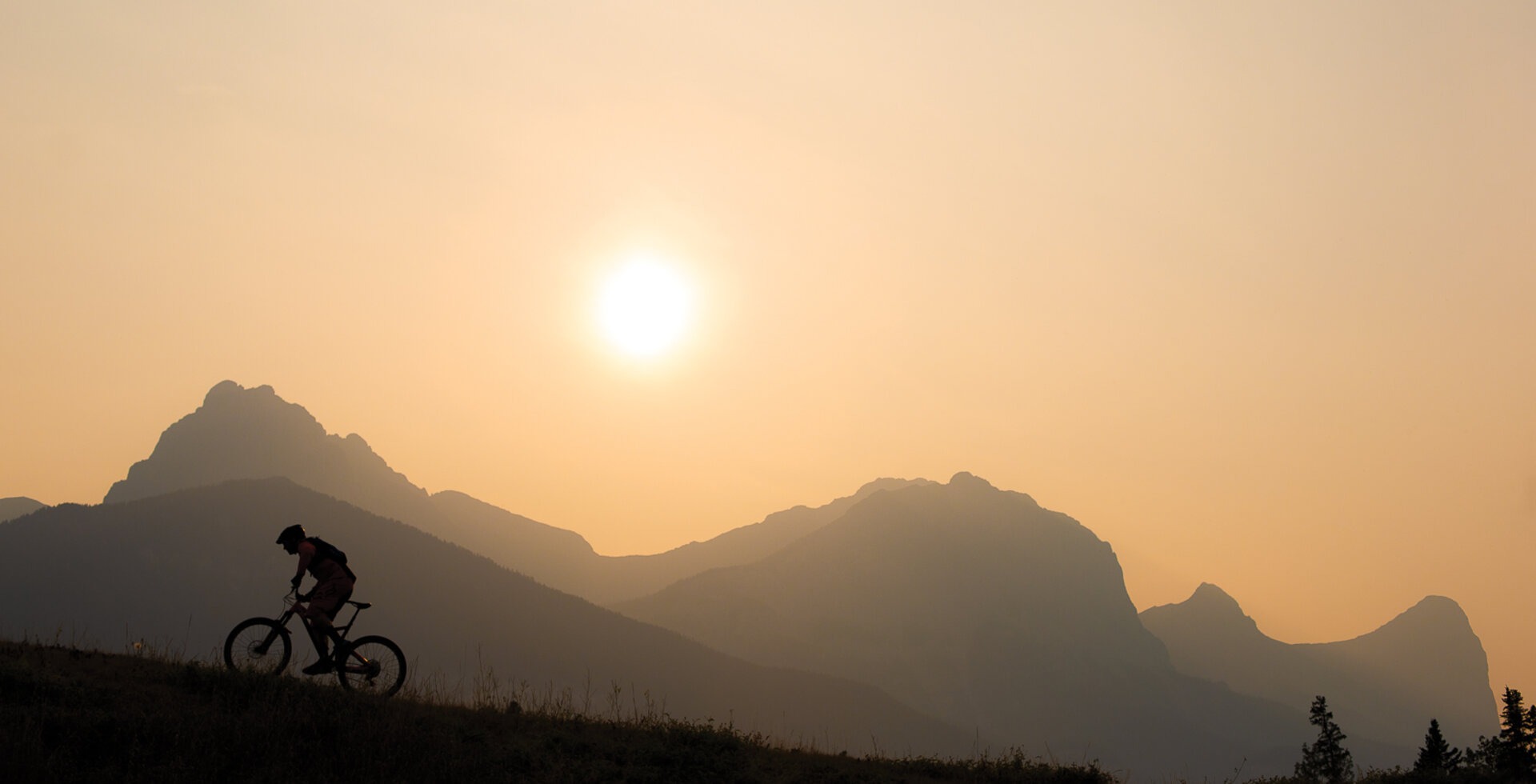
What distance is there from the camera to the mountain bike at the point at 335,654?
17922mm

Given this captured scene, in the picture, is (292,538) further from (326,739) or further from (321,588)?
(326,739)

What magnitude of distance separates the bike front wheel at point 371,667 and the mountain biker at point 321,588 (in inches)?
15.3

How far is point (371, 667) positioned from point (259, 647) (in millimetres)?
1939

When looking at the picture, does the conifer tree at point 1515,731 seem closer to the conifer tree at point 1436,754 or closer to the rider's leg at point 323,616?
the conifer tree at point 1436,754

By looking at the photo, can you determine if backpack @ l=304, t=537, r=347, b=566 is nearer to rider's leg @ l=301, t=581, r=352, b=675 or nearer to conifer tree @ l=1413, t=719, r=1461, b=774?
rider's leg @ l=301, t=581, r=352, b=675

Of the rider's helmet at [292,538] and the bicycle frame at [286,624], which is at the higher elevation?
the rider's helmet at [292,538]

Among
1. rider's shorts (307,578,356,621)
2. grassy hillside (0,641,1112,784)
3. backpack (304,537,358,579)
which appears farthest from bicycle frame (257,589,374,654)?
grassy hillside (0,641,1112,784)

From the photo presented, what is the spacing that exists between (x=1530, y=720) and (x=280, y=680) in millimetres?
25763

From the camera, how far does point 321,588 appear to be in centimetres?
1805

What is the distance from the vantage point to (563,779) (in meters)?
15.3

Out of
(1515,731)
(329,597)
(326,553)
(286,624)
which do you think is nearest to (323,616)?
(329,597)

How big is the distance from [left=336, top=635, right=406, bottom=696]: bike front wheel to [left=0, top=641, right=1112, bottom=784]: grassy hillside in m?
0.38

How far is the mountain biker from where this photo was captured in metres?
17.8

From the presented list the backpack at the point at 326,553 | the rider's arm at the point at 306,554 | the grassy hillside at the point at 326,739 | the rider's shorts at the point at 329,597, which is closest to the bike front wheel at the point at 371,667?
the grassy hillside at the point at 326,739
